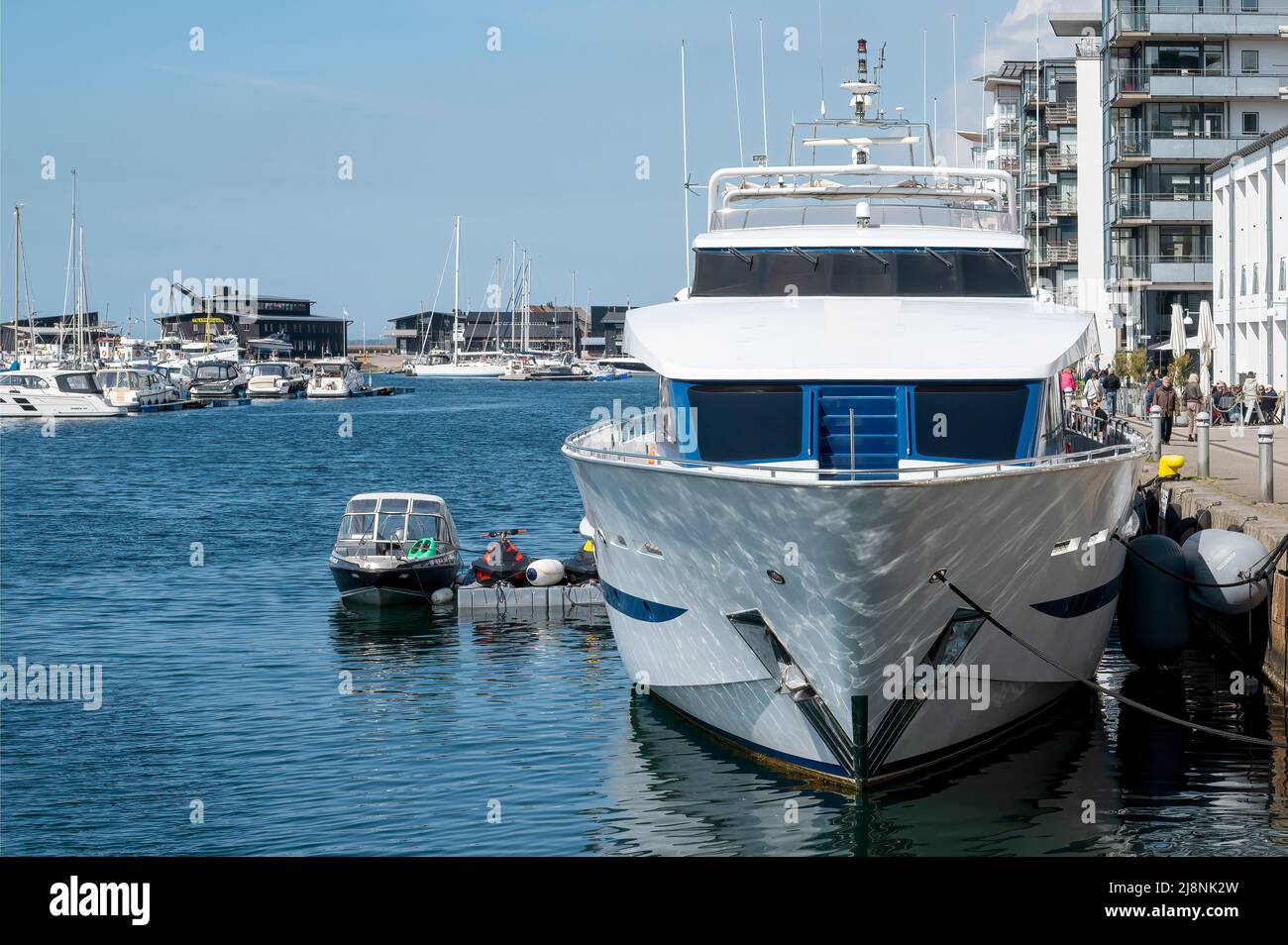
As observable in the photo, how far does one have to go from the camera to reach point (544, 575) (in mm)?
25000

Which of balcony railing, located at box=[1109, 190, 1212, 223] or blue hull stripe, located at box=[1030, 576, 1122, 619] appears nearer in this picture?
blue hull stripe, located at box=[1030, 576, 1122, 619]

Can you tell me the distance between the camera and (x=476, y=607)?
2495 centimetres

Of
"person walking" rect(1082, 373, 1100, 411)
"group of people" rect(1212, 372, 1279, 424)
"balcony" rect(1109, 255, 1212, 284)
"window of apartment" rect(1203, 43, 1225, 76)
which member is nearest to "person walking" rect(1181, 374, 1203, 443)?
"group of people" rect(1212, 372, 1279, 424)

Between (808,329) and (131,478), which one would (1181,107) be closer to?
(131,478)

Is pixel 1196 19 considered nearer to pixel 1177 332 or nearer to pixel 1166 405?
pixel 1177 332

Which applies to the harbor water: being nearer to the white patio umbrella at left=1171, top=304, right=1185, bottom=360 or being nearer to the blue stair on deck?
the blue stair on deck

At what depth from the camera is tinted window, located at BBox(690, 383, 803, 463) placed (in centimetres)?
1422

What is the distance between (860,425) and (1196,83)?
53102 mm

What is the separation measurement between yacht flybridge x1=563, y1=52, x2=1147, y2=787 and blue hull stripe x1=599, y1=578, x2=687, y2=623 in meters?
0.04

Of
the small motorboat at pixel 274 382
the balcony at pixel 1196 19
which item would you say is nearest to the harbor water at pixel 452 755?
the balcony at pixel 1196 19

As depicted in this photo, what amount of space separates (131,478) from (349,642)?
112ft

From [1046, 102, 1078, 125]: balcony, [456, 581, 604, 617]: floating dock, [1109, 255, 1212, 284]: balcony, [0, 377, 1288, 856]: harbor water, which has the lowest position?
[0, 377, 1288, 856]: harbor water

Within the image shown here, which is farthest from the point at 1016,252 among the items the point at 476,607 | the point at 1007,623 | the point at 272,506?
the point at 272,506

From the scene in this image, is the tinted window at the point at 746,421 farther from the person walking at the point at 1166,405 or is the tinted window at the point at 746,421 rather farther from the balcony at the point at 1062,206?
the balcony at the point at 1062,206
